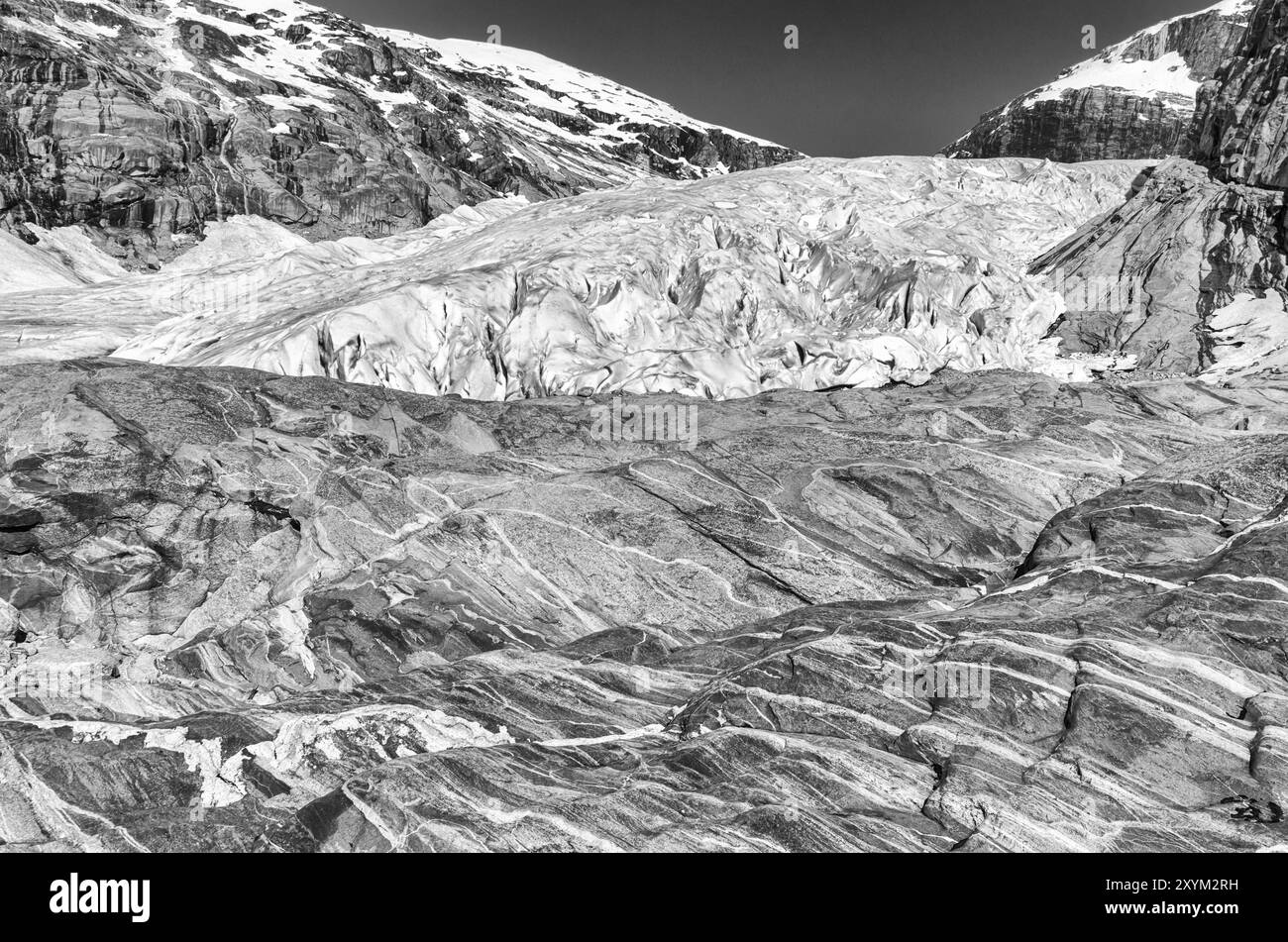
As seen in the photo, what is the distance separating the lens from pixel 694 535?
25.1 metres

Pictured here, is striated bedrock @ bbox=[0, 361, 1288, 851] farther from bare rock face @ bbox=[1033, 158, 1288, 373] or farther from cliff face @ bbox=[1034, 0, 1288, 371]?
cliff face @ bbox=[1034, 0, 1288, 371]

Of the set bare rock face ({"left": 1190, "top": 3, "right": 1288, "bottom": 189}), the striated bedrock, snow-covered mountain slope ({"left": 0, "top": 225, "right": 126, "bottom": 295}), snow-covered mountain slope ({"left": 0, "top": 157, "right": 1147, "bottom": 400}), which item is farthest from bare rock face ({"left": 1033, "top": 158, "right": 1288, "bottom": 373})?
snow-covered mountain slope ({"left": 0, "top": 225, "right": 126, "bottom": 295})

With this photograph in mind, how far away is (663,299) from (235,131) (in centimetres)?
5985

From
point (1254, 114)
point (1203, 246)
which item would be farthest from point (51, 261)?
point (1254, 114)

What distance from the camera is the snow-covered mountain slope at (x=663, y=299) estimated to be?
133 ft

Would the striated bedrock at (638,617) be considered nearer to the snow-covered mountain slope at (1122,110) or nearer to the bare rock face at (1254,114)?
the bare rock face at (1254,114)

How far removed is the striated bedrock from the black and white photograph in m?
0.10

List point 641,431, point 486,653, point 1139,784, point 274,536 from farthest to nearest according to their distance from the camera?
point 641,431 → point 274,536 → point 486,653 → point 1139,784

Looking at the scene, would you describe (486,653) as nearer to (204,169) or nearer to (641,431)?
(641,431)

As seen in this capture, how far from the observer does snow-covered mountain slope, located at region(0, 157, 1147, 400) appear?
4059cm

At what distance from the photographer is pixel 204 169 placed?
82438mm

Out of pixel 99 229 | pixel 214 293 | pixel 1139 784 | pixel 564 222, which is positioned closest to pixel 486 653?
pixel 1139 784

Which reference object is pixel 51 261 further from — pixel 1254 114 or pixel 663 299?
pixel 1254 114
